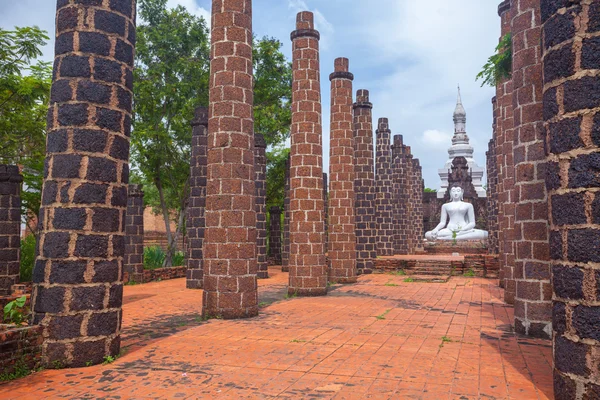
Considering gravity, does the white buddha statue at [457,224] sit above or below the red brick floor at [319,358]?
above

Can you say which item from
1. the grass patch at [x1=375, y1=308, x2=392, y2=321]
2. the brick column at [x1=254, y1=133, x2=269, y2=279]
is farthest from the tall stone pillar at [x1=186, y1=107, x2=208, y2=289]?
the grass patch at [x1=375, y1=308, x2=392, y2=321]

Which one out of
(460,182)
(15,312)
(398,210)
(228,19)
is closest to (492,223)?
(398,210)

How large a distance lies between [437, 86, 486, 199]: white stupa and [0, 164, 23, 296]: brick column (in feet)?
107

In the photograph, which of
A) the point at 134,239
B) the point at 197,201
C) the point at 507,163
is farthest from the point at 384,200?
the point at 507,163

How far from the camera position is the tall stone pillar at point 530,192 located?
6.76 m

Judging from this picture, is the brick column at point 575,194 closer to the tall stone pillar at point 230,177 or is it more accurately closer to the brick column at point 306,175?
the tall stone pillar at point 230,177

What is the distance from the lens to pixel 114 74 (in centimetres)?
582

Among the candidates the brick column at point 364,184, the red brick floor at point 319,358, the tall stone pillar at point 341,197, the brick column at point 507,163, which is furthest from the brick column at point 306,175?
the brick column at point 364,184

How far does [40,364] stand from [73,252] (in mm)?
1258

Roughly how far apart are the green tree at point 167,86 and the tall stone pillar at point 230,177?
35.9 feet

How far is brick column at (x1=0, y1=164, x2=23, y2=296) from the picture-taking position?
1128cm

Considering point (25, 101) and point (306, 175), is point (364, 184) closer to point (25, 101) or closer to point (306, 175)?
point (306, 175)

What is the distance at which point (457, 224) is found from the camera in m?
24.6

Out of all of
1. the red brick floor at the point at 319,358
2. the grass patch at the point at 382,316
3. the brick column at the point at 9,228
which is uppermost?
the brick column at the point at 9,228
